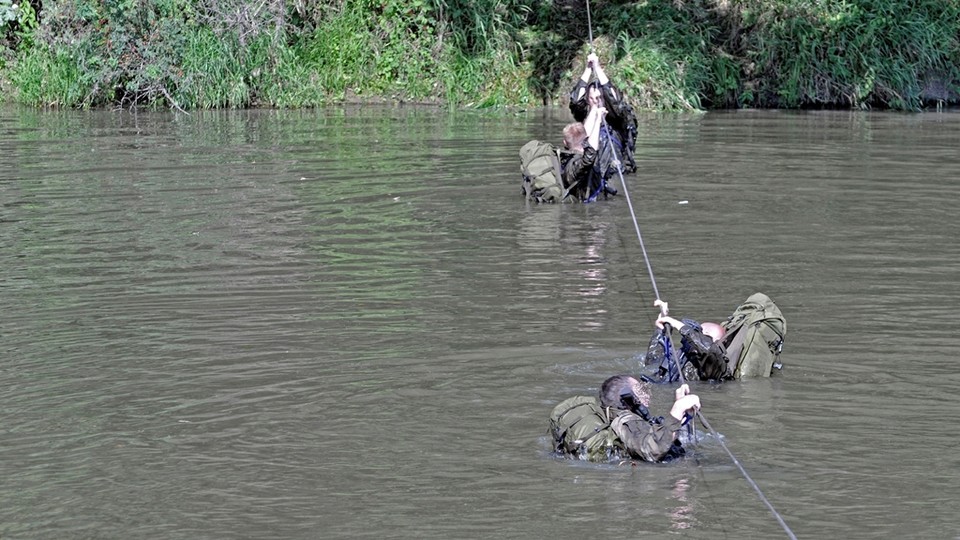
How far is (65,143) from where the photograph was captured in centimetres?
2041

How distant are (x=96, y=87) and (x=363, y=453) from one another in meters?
19.8

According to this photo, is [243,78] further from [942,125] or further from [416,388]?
[416,388]

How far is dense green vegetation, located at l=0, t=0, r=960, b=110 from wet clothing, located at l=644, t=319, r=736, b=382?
1596 cm

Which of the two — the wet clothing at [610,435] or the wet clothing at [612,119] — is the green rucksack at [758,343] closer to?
the wet clothing at [610,435]

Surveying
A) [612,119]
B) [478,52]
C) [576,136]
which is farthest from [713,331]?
[478,52]

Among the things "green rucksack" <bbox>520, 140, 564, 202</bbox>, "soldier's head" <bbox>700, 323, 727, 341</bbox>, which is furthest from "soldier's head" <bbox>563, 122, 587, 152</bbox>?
"soldier's head" <bbox>700, 323, 727, 341</bbox>

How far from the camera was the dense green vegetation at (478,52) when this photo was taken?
24516 millimetres

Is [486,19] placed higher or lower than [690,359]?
higher

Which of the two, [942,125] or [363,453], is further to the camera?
[942,125]

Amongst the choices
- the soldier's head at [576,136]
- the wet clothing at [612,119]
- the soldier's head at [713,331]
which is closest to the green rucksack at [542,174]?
the soldier's head at [576,136]

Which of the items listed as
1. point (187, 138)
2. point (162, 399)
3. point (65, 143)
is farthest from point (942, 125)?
point (162, 399)

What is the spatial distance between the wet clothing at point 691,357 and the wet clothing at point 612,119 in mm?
6185

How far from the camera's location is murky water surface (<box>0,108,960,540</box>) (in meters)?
6.56

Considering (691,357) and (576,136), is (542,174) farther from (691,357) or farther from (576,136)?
(691,357)
